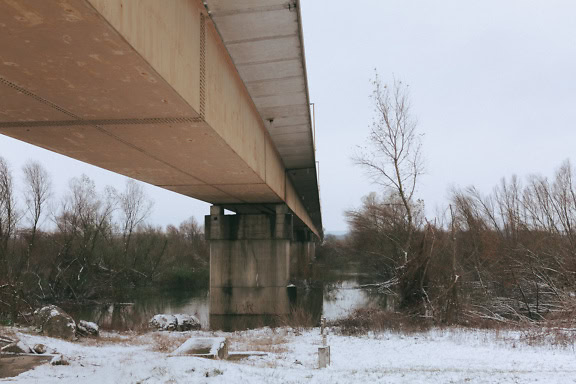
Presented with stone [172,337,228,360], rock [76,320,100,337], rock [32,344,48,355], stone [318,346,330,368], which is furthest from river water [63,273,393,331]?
stone [318,346,330,368]

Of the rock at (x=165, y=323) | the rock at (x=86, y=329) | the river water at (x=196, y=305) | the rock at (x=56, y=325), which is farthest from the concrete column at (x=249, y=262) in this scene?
the rock at (x=56, y=325)

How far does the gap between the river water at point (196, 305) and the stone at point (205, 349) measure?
9000 millimetres

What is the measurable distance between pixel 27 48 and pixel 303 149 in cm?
1119

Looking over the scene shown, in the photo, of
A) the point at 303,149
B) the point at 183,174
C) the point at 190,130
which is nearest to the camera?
the point at 190,130

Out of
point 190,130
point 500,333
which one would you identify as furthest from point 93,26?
point 500,333

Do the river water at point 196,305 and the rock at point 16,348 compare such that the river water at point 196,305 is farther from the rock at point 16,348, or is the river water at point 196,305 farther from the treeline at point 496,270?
the rock at point 16,348

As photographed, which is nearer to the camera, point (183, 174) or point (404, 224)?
point (183, 174)

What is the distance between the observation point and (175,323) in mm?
16531

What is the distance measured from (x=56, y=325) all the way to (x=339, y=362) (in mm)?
8188

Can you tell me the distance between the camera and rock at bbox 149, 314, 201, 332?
16344mm

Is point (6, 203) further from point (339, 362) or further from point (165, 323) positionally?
point (339, 362)

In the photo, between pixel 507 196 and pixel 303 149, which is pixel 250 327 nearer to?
pixel 303 149

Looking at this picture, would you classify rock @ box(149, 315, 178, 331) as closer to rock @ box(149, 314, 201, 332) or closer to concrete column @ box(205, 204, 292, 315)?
rock @ box(149, 314, 201, 332)

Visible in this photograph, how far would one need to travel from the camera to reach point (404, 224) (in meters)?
21.8
